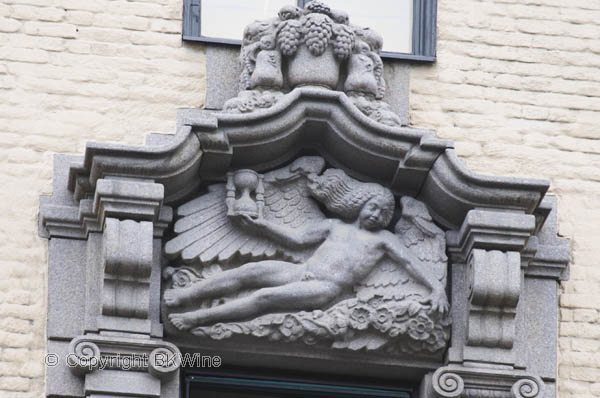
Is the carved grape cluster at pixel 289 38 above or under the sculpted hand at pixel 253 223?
above

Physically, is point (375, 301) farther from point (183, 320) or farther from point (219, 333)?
point (183, 320)

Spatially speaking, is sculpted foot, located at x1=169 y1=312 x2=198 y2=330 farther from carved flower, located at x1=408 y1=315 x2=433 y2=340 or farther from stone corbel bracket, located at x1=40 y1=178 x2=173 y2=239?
carved flower, located at x1=408 y1=315 x2=433 y2=340

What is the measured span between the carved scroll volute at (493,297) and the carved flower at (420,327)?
0.21 meters

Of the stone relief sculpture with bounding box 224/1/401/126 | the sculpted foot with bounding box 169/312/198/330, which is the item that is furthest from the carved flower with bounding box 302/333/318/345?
the stone relief sculpture with bounding box 224/1/401/126

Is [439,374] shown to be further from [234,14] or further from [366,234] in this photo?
[234,14]

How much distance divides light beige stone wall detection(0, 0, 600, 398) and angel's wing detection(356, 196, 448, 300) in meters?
Result: 0.55

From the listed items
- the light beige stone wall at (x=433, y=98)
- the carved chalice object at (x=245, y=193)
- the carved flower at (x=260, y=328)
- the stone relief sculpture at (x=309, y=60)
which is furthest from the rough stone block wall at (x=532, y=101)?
the carved flower at (x=260, y=328)

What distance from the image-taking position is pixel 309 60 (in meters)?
12.6

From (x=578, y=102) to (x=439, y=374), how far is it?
191 centimetres

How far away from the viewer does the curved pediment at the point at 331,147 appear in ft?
39.9

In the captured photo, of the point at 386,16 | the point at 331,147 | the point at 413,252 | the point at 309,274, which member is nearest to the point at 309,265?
the point at 309,274

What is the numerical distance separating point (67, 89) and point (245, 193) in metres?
1.16

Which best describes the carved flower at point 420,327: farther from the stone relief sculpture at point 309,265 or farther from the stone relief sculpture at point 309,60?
the stone relief sculpture at point 309,60

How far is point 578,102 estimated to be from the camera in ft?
42.8
